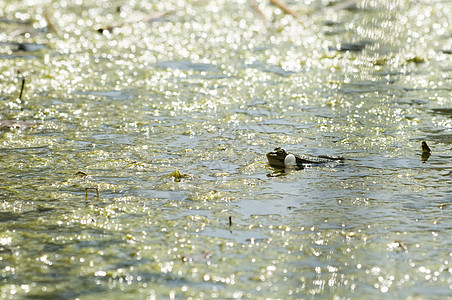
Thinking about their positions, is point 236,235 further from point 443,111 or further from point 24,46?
point 24,46

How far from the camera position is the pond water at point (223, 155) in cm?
262

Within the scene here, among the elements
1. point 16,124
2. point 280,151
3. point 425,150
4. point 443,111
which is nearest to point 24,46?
point 16,124

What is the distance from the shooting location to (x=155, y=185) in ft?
11.5

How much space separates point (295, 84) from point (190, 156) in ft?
5.45

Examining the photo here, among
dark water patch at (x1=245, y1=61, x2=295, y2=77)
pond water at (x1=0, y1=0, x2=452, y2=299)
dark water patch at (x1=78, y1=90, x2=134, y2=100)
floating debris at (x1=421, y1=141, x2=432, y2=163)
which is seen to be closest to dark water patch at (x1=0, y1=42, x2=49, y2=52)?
pond water at (x1=0, y1=0, x2=452, y2=299)

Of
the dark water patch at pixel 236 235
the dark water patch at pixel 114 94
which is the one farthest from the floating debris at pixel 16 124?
the dark water patch at pixel 236 235

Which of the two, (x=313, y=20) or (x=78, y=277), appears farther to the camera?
(x=313, y=20)

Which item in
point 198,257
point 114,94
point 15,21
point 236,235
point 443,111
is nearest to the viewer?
point 198,257

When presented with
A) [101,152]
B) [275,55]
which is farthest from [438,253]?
[275,55]

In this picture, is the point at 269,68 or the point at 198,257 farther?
the point at 269,68

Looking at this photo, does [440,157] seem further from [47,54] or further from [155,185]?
[47,54]

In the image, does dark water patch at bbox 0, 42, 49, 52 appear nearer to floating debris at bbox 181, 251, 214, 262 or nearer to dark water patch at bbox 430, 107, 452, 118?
dark water patch at bbox 430, 107, 452, 118

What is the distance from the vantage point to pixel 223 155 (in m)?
3.96

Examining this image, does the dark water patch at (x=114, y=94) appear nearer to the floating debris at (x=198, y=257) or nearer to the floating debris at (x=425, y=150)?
the floating debris at (x=425, y=150)
